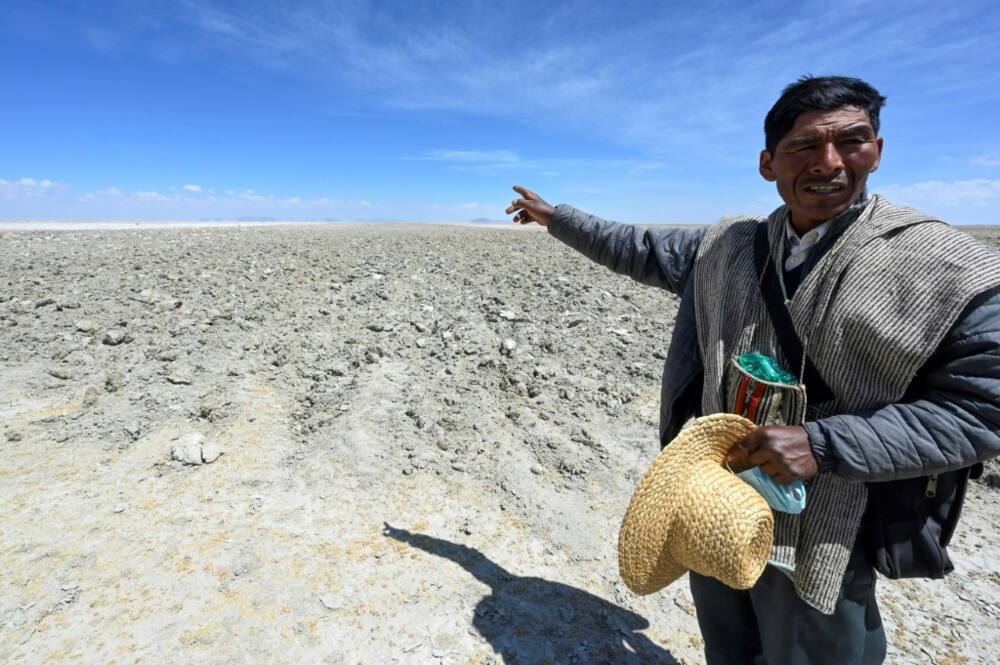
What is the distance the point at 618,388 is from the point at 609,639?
2.75 m

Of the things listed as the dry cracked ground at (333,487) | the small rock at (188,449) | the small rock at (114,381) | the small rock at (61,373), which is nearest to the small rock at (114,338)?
the dry cracked ground at (333,487)

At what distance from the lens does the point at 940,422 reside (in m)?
1.29

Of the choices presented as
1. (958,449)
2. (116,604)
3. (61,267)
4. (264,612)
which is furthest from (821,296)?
(61,267)

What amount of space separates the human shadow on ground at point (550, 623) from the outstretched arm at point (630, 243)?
176 cm

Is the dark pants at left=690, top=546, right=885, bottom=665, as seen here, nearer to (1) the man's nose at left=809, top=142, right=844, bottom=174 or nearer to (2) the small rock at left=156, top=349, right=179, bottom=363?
(1) the man's nose at left=809, top=142, right=844, bottom=174

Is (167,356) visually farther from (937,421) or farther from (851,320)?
(937,421)

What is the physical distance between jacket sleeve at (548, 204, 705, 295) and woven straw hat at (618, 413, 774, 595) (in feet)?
2.47

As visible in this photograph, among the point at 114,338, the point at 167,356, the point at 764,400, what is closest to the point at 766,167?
the point at 764,400

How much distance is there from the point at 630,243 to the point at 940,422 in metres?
1.19

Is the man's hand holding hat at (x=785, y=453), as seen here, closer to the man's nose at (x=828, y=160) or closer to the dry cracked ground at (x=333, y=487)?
the man's nose at (x=828, y=160)

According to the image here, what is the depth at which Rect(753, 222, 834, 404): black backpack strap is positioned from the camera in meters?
1.53

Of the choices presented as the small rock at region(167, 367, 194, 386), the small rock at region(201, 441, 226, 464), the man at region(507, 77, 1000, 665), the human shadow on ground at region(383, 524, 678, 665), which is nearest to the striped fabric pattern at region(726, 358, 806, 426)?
the man at region(507, 77, 1000, 665)

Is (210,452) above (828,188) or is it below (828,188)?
below

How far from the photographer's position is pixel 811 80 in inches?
61.4
